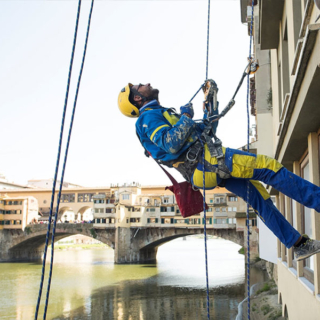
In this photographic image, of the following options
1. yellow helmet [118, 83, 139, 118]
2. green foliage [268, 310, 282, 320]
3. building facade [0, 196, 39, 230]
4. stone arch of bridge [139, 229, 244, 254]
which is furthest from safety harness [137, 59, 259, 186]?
building facade [0, 196, 39, 230]

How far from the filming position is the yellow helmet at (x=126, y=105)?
3.39 metres

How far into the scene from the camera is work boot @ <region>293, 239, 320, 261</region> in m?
2.67

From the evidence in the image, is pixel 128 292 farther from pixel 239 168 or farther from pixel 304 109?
pixel 239 168

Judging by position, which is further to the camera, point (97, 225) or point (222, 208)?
point (97, 225)

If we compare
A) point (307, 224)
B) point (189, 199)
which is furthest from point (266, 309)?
point (189, 199)

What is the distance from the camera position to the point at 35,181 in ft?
265

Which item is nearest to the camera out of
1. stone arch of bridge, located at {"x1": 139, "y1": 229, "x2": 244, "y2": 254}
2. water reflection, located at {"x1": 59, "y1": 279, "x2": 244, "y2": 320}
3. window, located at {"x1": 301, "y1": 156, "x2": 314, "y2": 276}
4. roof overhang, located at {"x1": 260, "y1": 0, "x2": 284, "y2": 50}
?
window, located at {"x1": 301, "y1": 156, "x2": 314, "y2": 276}

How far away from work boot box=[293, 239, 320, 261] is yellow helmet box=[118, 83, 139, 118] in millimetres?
1626

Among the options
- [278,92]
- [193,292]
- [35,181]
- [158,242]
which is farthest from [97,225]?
[35,181]

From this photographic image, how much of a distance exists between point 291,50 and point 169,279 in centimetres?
2492

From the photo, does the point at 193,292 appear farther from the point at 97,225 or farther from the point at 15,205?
the point at 15,205

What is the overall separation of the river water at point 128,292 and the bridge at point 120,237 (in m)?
2.70

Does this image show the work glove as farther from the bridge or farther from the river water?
the bridge

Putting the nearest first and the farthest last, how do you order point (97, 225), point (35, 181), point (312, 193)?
point (312, 193) < point (97, 225) < point (35, 181)
